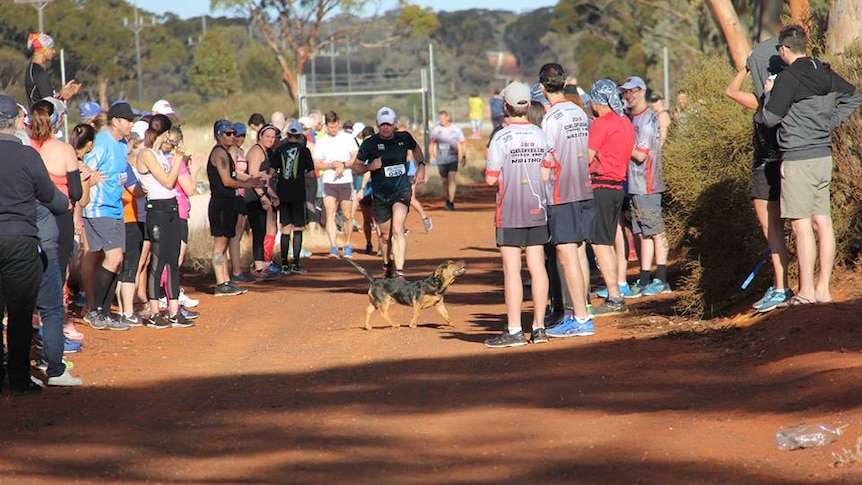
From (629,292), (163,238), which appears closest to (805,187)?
(629,292)

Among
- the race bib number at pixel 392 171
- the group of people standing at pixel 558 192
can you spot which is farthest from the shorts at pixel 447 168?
the group of people standing at pixel 558 192

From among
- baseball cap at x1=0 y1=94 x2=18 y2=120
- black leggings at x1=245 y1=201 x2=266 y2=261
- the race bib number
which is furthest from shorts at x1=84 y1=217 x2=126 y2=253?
black leggings at x1=245 y1=201 x2=266 y2=261

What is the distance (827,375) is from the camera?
8.23m

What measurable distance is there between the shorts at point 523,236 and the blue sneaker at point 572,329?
0.94 m

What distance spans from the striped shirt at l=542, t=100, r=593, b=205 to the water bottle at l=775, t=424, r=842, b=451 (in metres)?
4.27

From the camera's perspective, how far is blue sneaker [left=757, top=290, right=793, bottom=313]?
10.7m

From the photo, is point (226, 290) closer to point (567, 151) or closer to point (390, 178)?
point (390, 178)

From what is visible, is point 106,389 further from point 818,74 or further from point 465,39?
point 465,39

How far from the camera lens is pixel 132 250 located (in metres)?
13.1

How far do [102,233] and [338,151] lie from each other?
299 inches

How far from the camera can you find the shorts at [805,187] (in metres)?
10.1


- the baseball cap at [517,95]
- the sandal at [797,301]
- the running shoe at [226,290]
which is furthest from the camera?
the running shoe at [226,290]

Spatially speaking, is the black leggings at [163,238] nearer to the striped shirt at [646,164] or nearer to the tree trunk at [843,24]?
the striped shirt at [646,164]

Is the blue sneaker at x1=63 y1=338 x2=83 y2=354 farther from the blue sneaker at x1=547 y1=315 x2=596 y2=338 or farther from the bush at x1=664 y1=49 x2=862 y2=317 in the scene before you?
the bush at x1=664 y1=49 x2=862 y2=317
